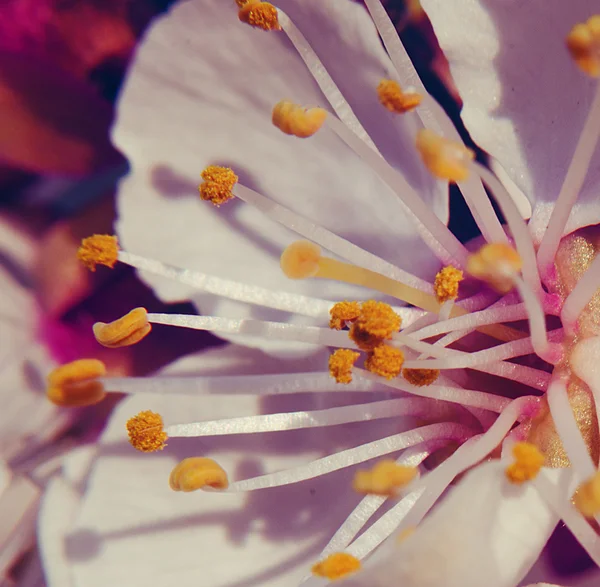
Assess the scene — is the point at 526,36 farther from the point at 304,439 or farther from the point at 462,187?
the point at 304,439

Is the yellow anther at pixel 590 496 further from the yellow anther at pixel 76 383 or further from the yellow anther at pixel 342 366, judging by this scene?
the yellow anther at pixel 76 383

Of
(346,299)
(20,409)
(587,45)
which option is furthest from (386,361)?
(20,409)

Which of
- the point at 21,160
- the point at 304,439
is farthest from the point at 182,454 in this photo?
the point at 21,160

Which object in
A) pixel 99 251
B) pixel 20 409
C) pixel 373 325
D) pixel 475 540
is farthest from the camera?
pixel 20 409

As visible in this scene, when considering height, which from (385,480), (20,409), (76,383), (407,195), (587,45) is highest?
(587,45)

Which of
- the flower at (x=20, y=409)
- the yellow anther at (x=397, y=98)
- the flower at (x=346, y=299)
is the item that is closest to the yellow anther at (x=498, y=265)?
the flower at (x=346, y=299)

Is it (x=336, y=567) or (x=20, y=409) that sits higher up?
(x=336, y=567)

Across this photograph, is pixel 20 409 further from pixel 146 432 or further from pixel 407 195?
pixel 407 195
